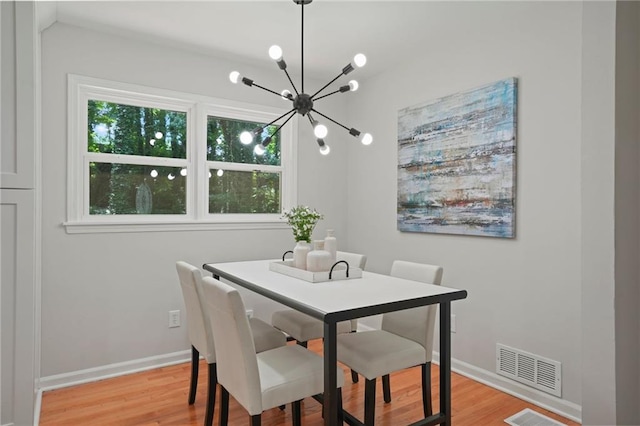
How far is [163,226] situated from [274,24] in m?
1.78

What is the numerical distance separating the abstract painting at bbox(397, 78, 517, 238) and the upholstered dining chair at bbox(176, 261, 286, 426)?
1.62m

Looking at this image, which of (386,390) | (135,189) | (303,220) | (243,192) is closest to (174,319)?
(135,189)

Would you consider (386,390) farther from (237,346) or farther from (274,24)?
(274,24)

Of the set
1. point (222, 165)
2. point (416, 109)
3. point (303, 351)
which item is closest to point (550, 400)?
point (303, 351)

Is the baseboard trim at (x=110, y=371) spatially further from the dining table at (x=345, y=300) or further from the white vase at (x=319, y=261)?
the white vase at (x=319, y=261)

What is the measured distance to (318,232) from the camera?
13.7 ft

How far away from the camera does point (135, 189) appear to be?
3295 millimetres

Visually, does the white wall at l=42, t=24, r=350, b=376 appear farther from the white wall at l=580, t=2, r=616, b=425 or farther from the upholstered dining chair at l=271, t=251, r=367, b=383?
the white wall at l=580, t=2, r=616, b=425

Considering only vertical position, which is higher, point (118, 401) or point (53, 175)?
point (53, 175)

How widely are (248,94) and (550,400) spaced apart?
3286 millimetres

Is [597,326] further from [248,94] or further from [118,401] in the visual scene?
[248,94]

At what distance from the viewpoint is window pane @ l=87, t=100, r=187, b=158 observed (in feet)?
10.3

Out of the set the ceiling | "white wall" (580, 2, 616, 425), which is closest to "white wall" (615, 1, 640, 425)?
"white wall" (580, 2, 616, 425)

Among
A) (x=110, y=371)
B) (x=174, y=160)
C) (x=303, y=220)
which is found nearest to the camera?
(x=303, y=220)
